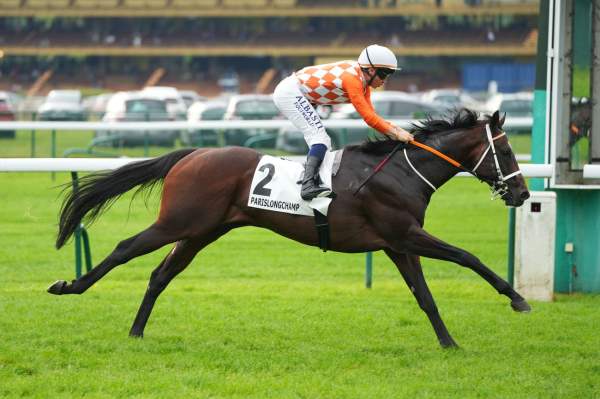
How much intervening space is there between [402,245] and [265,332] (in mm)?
1158

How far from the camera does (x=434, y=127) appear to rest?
21.9ft

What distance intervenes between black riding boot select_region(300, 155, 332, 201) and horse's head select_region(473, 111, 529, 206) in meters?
0.99

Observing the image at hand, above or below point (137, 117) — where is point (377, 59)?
below

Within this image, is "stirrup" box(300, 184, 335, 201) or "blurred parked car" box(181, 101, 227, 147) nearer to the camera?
"stirrup" box(300, 184, 335, 201)

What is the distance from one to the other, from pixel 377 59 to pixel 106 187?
6.41 feet

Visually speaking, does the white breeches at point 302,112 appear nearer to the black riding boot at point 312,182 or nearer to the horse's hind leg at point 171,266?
the black riding boot at point 312,182

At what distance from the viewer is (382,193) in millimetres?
6422

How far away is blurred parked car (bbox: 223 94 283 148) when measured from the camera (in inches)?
852

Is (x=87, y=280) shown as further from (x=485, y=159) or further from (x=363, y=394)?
(x=485, y=159)

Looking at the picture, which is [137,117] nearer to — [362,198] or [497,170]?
[362,198]

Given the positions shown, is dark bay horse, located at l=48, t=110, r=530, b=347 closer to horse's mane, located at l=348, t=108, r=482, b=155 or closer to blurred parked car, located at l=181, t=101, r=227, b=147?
horse's mane, located at l=348, t=108, r=482, b=155

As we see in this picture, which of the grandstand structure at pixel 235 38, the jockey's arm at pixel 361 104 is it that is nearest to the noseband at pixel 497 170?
the jockey's arm at pixel 361 104

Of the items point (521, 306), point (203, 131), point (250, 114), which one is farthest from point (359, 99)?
point (203, 131)

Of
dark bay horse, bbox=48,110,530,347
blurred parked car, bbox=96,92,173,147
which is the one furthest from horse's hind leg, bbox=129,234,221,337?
blurred parked car, bbox=96,92,173,147
